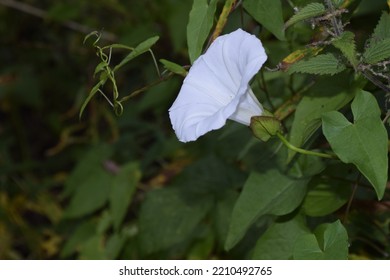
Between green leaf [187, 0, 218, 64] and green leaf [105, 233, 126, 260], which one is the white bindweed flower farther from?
green leaf [105, 233, 126, 260]

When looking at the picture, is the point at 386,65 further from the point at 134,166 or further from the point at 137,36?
the point at 137,36

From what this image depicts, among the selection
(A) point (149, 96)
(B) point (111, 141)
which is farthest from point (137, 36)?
(B) point (111, 141)

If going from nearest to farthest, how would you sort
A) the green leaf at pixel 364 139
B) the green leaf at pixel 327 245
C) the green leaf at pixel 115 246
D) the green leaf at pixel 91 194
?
the green leaf at pixel 364 139
the green leaf at pixel 327 245
the green leaf at pixel 115 246
the green leaf at pixel 91 194

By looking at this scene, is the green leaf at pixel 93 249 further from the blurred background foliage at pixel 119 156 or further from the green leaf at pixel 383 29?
the green leaf at pixel 383 29

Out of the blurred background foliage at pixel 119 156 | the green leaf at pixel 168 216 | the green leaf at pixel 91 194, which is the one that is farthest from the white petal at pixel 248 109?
the green leaf at pixel 91 194

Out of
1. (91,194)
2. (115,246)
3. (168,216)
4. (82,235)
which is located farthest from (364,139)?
(82,235)

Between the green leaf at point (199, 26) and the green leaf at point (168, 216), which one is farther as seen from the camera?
the green leaf at point (168, 216)

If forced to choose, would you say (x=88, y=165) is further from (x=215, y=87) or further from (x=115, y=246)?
(x=215, y=87)
